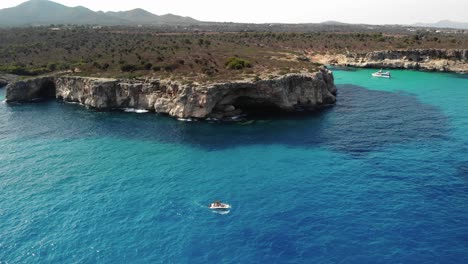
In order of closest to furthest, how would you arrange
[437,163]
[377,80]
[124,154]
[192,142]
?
[437,163] → [124,154] → [192,142] → [377,80]

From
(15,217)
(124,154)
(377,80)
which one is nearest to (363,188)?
(124,154)

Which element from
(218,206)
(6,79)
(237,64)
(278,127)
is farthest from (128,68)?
(218,206)

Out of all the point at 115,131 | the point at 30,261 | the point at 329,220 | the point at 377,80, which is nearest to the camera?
the point at 30,261

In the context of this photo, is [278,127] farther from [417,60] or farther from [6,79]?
[417,60]

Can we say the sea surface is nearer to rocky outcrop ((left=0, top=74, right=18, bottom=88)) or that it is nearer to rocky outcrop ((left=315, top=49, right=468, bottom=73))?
rocky outcrop ((left=0, top=74, right=18, bottom=88))

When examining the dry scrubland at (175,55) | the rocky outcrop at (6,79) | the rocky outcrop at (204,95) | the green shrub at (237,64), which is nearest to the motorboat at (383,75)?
the dry scrubland at (175,55)

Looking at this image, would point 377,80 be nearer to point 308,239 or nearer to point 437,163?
point 437,163
